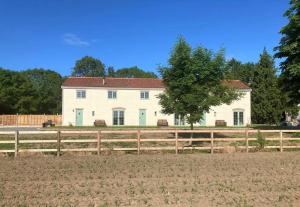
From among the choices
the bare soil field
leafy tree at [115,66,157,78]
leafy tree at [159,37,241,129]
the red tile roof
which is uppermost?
leafy tree at [115,66,157,78]

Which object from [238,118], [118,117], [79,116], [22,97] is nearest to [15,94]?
[22,97]

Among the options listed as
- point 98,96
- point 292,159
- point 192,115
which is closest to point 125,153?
point 192,115

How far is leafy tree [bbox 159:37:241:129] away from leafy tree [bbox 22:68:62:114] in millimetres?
51027

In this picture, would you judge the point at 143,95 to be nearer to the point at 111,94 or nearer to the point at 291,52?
the point at 111,94

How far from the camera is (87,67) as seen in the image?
10731cm

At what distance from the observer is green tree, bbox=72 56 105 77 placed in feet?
350

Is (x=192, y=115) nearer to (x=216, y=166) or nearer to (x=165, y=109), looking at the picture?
(x=165, y=109)

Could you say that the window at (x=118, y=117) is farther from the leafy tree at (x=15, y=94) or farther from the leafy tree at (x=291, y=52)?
the leafy tree at (x=15, y=94)

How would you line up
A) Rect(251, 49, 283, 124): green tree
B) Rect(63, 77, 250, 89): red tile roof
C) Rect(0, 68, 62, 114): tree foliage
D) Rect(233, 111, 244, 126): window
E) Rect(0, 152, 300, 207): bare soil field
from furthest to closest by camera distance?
Rect(0, 68, 62, 114): tree foliage < Rect(251, 49, 283, 124): green tree < Rect(233, 111, 244, 126): window < Rect(63, 77, 250, 89): red tile roof < Rect(0, 152, 300, 207): bare soil field

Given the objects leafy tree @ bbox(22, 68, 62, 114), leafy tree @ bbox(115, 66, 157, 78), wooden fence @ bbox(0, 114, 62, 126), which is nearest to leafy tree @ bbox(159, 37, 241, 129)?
wooden fence @ bbox(0, 114, 62, 126)

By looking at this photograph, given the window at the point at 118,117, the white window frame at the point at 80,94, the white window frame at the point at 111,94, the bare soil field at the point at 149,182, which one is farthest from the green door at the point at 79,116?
the bare soil field at the point at 149,182

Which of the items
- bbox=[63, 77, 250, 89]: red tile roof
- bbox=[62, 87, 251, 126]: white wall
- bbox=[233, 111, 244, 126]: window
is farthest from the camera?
bbox=[233, 111, 244, 126]: window

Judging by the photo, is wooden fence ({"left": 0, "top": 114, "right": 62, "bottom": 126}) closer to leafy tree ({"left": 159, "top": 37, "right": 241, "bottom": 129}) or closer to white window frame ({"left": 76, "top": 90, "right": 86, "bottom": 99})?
white window frame ({"left": 76, "top": 90, "right": 86, "bottom": 99})

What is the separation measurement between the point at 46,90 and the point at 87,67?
1174 inches
